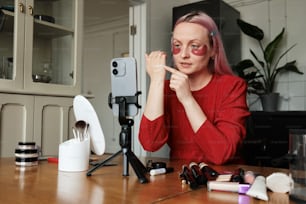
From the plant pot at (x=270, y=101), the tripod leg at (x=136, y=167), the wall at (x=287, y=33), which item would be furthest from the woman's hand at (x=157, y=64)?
the wall at (x=287, y=33)

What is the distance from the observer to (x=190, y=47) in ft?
3.36

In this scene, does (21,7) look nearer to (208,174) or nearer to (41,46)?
(41,46)

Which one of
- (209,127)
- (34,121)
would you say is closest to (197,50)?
(209,127)

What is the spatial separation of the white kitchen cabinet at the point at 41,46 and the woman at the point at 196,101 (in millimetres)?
810

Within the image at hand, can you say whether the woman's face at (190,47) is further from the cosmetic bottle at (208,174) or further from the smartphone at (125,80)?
the cosmetic bottle at (208,174)

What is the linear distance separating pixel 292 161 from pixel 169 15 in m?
2.29

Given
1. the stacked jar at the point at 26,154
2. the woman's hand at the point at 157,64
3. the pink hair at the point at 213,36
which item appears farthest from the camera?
the pink hair at the point at 213,36

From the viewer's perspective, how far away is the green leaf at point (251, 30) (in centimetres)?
250

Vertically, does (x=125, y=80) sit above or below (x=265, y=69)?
below

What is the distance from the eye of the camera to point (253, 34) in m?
2.52

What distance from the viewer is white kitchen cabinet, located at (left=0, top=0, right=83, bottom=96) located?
1520mm

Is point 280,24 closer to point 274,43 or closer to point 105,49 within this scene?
point 274,43

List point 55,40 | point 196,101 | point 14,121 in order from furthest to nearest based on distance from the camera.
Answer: point 55,40 → point 14,121 → point 196,101

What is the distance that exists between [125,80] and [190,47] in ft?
1.17
